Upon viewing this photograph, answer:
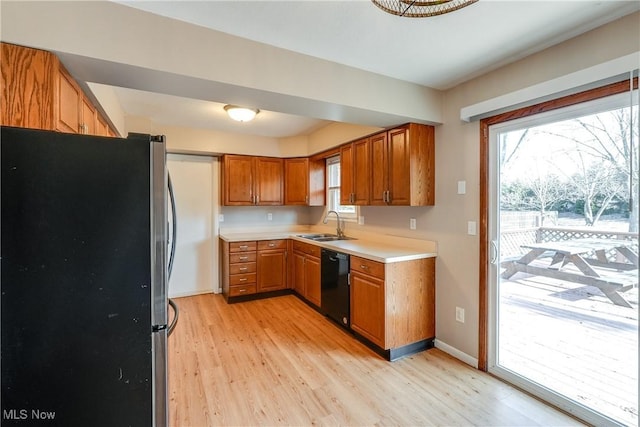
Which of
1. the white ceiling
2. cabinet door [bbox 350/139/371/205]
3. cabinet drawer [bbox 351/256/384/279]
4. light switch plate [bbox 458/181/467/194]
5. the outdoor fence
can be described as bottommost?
cabinet drawer [bbox 351/256/384/279]

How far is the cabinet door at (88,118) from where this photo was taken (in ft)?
6.49

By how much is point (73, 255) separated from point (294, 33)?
169 cm

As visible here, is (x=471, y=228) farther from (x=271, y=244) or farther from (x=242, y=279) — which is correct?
(x=242, y=279)

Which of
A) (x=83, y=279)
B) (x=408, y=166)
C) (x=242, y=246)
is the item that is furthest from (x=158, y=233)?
(x=242, y=246)

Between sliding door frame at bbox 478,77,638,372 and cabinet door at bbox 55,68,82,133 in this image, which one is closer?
cabinet door at bbox 55,68,82,133

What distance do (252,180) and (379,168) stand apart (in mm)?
2198

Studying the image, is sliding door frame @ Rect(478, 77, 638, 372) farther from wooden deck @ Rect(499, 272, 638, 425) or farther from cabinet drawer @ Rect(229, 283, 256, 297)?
cabinet drawer @ Rect(229, 283, 256, 297)

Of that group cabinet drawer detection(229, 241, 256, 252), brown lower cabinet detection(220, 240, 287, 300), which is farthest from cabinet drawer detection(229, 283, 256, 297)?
cabinet drawer detection(229, 241, 256, 252)

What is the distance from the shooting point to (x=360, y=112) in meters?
2.44

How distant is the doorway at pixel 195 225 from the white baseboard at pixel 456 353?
3.32 metres

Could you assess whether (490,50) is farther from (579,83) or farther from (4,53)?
(4,53)

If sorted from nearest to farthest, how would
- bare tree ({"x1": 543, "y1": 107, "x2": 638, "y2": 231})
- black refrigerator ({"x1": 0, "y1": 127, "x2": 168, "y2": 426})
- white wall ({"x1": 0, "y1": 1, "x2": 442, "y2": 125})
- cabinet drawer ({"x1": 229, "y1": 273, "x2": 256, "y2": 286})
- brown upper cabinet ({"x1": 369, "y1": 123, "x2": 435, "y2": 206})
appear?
1. black refrigerator ({"x1": 0, "y1": 127, "x2": 168, "y2": 426})
2. white wall ({"x1": 0, "y1": 1, "x2": 442, "y2": 125})
3. bare tree ({"x1": 543, "y1": 107, "x2": 638, "y2": 231})
4. brown upper cabinet ({"x1": 369, "y1": 123, "x2": 435, "y2": 206})
5. cabinet drawer ({"x1": 229, "y1": 273, "x2": 256, "y2": 286})

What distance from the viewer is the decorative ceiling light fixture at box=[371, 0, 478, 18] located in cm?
140

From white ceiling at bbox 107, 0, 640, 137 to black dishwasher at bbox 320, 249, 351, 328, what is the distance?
191 centimetres
